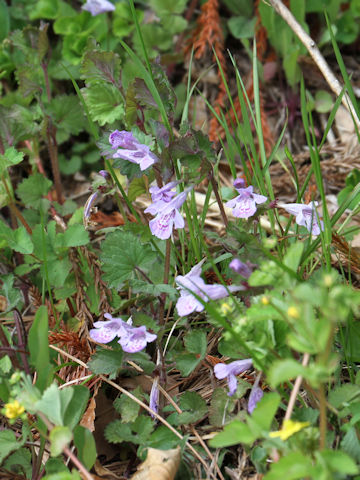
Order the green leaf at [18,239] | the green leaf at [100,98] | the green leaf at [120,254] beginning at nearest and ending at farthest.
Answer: the green leaf at [120,254]
the green leaf at [18,239]
the green leaf at [100,98]

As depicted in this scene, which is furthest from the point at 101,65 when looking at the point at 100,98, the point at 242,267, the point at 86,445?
the point at 86,445

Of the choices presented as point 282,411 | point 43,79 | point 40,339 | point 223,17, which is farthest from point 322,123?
point 40,339

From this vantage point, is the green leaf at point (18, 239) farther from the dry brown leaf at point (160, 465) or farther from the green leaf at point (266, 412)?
the green leaf at point (266, 412)

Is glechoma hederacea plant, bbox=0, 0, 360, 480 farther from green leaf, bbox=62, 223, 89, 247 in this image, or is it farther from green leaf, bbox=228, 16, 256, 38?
green leaf, bbox=228, 16, 256, 38

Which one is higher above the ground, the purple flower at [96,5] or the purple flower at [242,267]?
the purple flower at [96,5]

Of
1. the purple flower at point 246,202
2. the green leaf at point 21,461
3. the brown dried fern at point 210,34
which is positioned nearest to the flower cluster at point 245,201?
the purple flower at point 246,202

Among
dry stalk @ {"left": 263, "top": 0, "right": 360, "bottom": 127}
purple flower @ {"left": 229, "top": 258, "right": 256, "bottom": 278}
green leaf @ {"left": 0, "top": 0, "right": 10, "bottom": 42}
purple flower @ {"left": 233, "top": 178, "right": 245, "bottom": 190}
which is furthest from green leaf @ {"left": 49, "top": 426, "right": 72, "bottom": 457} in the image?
green leaf @ {"left": 0, "top": 0, "right": 10, "bottom": 42}
